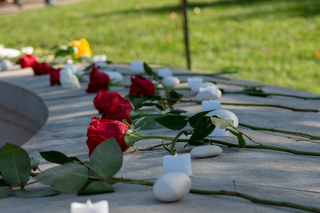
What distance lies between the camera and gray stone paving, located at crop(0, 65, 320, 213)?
1.15 meters

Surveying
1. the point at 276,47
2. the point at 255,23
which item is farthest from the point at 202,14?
the point at 276,47

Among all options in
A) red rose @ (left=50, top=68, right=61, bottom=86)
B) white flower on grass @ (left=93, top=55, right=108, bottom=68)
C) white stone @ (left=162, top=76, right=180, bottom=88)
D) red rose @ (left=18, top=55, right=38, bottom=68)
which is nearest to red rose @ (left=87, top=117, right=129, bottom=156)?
white stone @ (left=162, top=76, right=180, bottom=88)

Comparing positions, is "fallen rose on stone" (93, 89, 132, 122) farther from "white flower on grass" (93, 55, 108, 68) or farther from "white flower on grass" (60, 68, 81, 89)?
"white flower on grass" (93, 55, 108, 68)

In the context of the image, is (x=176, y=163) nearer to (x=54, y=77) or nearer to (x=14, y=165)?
(x=14, y=165)

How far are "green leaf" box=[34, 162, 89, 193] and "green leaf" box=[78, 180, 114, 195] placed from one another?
0.02 metres

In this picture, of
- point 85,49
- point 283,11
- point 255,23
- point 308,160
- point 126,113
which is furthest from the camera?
point 283,11

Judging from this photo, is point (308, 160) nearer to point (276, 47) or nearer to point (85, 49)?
point (85, 49)

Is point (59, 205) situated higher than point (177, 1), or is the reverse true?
point (177, 1)

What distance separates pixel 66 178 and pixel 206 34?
636 centimetres

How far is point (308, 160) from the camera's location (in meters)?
1.51

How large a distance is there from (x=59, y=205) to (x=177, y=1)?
9400mm

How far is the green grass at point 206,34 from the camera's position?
5.86 m

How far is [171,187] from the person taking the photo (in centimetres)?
111

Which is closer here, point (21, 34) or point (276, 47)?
point (276, 47)
